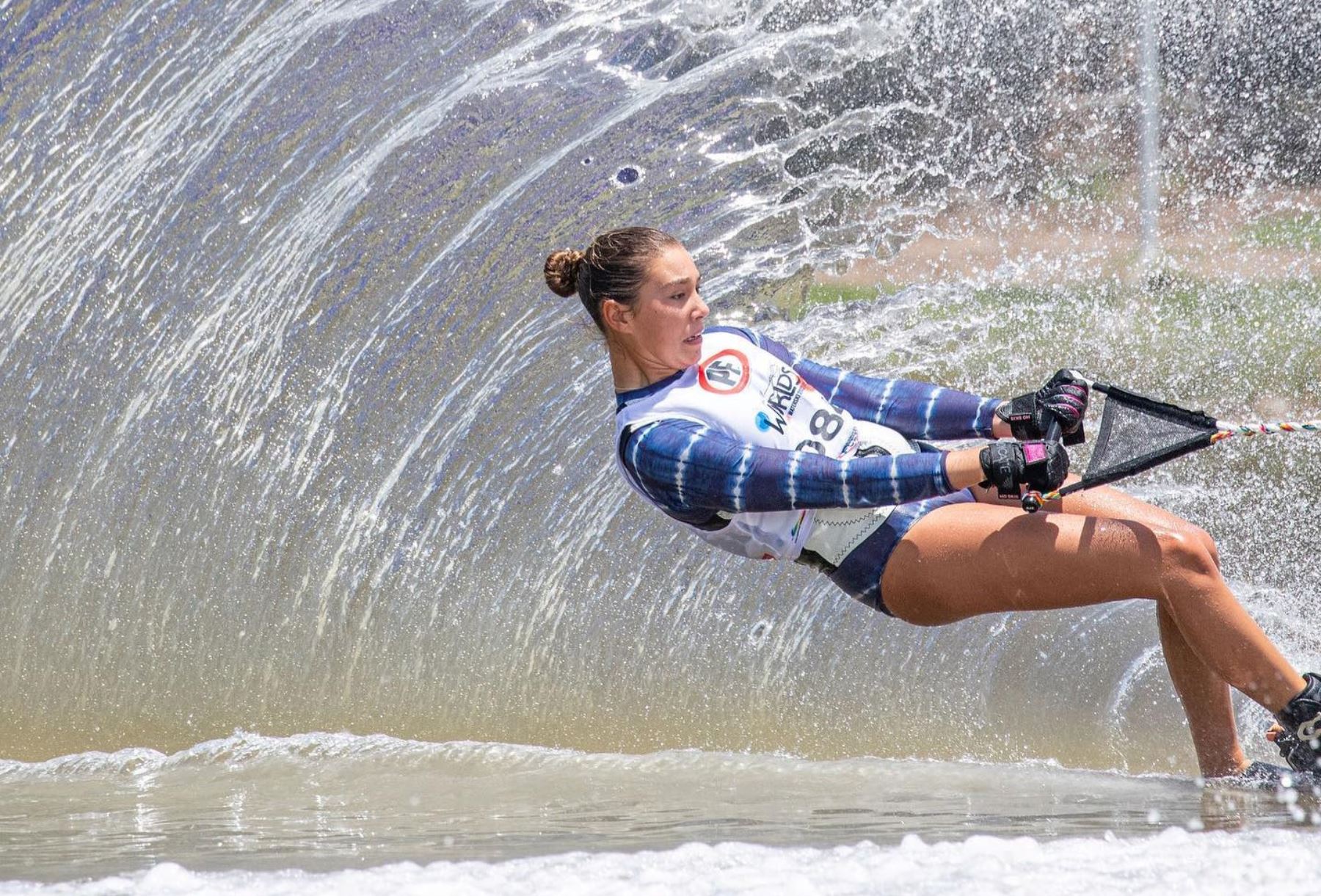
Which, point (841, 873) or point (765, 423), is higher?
point (765, 423)

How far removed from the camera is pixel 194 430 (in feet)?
17.5

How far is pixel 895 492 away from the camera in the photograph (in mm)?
2863

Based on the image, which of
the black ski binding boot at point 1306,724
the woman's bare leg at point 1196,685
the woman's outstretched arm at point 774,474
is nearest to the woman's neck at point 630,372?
the woman's outstretched arm at point 774,474

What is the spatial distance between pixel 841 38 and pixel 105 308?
324 cm

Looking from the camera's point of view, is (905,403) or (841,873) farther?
(905,403)

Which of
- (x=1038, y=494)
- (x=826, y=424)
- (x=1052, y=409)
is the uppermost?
(x=826, y=424)

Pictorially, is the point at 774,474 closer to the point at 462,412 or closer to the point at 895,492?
the point at 895,492

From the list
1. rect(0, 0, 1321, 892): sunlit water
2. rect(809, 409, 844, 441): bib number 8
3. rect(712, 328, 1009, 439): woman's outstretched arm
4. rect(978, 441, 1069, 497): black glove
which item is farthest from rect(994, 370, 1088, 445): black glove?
rect(0, 0, 1321, 892): sunlit water

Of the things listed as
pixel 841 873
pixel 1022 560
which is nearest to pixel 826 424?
pixel 1022 560

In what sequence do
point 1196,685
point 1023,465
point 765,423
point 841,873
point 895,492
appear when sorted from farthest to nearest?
point 1196,685 → point 765,423 → point 895,492 → point 1023,465 → point 841,873

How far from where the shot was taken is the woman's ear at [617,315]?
10.5 ft

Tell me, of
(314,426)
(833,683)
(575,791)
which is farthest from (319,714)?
(833,683)

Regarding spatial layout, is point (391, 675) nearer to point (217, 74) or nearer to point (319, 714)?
point (319, 714)

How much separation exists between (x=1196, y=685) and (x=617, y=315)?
1619 millimetres
